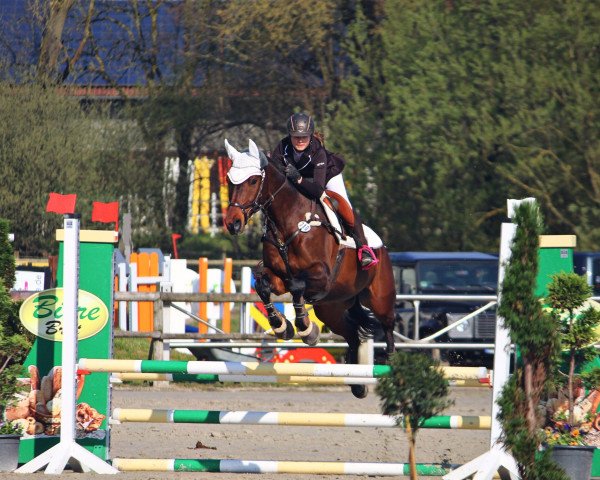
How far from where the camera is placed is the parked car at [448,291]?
12227 millimetres

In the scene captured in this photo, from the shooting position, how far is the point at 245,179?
657 centimetres

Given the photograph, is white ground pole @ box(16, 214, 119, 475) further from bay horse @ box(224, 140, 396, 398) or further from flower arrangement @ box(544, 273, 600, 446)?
flower arrangement @ box(544, 273, 600, 446)

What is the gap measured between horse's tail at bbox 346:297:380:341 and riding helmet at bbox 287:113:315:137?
1.36 meters

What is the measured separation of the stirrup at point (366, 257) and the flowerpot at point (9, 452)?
8.00 feet

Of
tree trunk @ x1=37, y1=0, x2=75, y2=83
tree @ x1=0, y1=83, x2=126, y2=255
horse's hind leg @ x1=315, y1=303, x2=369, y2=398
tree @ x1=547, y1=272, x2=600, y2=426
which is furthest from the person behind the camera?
tree trunk @ x1=37, y1=0, x2=75, y2=83

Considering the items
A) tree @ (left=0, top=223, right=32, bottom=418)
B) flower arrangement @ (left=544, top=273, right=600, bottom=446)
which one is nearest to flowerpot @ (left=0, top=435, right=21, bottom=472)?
tree @ (left=0, top=223, right=32, bottom=418)

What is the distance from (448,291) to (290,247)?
6030 mm

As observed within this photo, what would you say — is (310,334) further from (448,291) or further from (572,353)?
(448,291)

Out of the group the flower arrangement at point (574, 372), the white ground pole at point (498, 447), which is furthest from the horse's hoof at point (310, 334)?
Result: the flower arrangement at point (574, 372)

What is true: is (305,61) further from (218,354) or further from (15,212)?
(218,354)

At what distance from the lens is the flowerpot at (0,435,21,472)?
249 inches

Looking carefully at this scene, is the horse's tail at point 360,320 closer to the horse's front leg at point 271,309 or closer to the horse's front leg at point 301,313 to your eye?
the horse's front leg at point 301,313

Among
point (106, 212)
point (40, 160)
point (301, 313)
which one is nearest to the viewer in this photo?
point (301, 313)

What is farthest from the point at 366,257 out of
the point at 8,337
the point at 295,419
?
the point at 8,337
